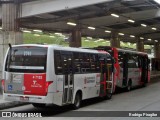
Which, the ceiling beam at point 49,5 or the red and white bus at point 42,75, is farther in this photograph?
Answer: the ceiling beam at point 49,5

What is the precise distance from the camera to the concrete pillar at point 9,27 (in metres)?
24.2

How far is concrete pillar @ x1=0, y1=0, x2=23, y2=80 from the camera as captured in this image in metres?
24.2

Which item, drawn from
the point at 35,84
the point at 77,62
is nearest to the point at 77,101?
the point at 77,62

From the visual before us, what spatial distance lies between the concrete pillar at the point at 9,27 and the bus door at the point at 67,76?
9724 mm

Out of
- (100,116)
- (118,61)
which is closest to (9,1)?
(118,61)

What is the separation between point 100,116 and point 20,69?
3708mm

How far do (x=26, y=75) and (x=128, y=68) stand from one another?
12.7 m

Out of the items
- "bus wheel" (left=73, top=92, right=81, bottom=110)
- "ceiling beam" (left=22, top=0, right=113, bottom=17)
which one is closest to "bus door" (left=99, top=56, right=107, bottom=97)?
"bus wheel" (left=73, top=92, right=81, bottom=110)

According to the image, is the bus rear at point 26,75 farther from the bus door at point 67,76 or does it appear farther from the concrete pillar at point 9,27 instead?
the concrete pillar at point 9,27

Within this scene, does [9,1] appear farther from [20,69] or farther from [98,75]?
[20,69]

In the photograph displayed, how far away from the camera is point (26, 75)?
548 inches

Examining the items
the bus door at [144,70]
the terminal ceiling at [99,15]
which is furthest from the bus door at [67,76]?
the bus door at [144,70]

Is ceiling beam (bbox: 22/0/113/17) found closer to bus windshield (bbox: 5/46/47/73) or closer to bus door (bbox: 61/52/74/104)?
bus door (bbox: 61/52/74/104)

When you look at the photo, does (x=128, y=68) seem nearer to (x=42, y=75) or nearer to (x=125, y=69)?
(x=125, y=69)
